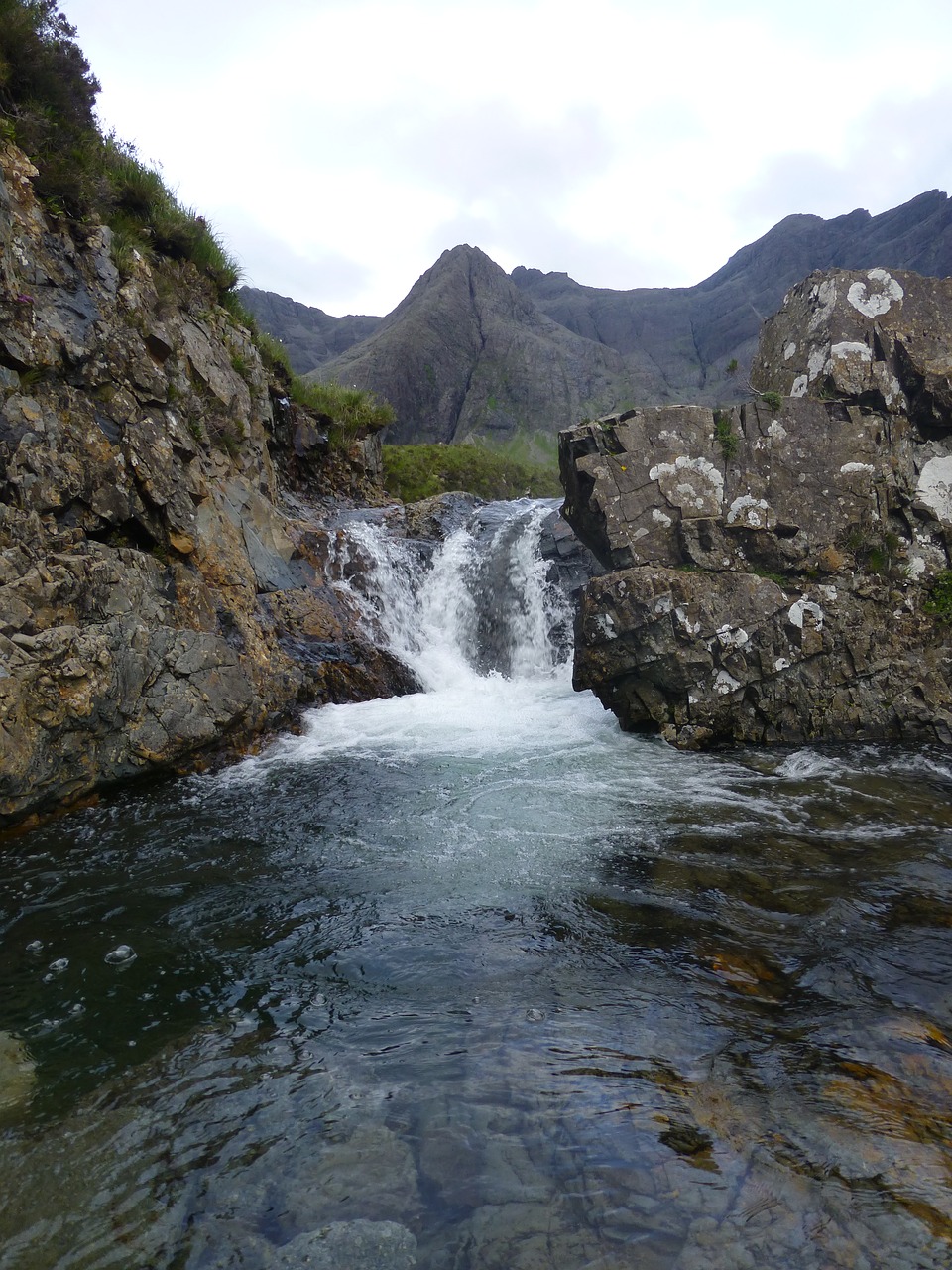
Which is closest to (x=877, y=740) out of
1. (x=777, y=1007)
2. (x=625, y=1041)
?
(x=777, y=1007)

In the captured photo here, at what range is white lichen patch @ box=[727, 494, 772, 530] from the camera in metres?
9.48

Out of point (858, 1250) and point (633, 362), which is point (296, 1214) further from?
point (633, 362)

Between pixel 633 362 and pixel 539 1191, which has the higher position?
pixel 633 362

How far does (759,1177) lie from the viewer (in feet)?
8.92

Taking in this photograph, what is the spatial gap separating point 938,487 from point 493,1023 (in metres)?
9.59

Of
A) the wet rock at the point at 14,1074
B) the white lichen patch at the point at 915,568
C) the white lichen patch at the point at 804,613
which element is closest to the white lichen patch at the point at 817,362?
the white lichen patch at the point at 915,568

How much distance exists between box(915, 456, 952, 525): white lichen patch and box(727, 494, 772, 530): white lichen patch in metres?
2.20

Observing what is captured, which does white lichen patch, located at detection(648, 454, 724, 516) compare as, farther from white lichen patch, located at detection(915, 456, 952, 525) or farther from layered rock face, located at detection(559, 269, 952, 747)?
white lichen patch, located at detection(915, 456, 952, 525)

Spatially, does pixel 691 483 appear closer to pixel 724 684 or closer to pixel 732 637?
pixel 732 637

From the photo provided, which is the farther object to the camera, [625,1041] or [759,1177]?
[625,1041]

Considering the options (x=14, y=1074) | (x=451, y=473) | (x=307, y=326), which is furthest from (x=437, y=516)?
(x=307, y=326)

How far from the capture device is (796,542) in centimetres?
941

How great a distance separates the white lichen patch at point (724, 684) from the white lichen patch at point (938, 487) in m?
3.82

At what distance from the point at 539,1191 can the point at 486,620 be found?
12024mm
